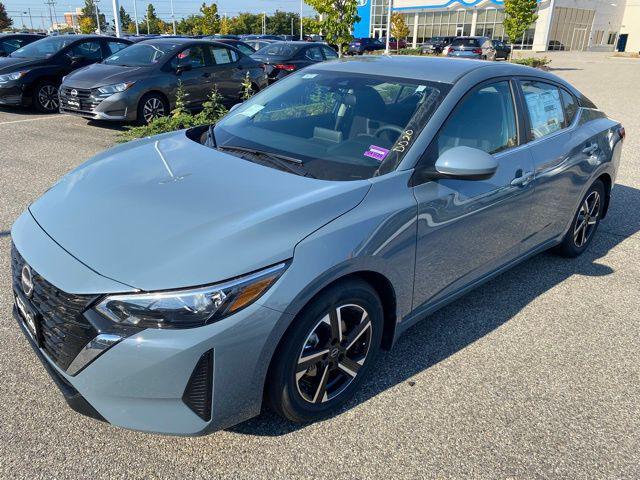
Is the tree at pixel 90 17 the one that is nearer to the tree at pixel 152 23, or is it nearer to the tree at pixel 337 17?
the tree at pixel 152 23

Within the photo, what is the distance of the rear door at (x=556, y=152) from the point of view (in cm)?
370

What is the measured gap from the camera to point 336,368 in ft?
8.50

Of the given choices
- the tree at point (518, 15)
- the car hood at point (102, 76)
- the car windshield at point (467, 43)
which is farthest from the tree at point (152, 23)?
the car hood at point (102, 76)

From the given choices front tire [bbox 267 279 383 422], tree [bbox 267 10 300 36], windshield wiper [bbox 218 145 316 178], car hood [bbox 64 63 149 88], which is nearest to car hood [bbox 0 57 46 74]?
car hood [bbox 64 63 149 88]

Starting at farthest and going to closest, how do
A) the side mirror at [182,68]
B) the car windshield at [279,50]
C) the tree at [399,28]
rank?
the tree at [399,28] → the car windshield at [279,50] → the side mirror at [182,68]

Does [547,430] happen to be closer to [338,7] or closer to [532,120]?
[532,120]

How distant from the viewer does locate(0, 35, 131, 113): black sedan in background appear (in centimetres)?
1020

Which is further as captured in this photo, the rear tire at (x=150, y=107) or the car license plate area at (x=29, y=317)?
the rear tire at (x=150, y=107)

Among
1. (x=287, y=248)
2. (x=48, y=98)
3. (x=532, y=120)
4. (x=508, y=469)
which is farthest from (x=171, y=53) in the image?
(x=508, y=469)

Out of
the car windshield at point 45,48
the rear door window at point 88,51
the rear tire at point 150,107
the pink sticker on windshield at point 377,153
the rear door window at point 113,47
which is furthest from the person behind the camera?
the rear door window at point 113,47

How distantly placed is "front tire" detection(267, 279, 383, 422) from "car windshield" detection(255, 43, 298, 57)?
41.3 feet

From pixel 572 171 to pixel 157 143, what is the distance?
3.08 meters

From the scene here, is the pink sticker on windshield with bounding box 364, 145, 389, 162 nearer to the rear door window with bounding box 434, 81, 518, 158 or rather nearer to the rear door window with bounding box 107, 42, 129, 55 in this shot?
the rear door window with bounding box 434, 81, 518, 158

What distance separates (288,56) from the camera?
549 inches
